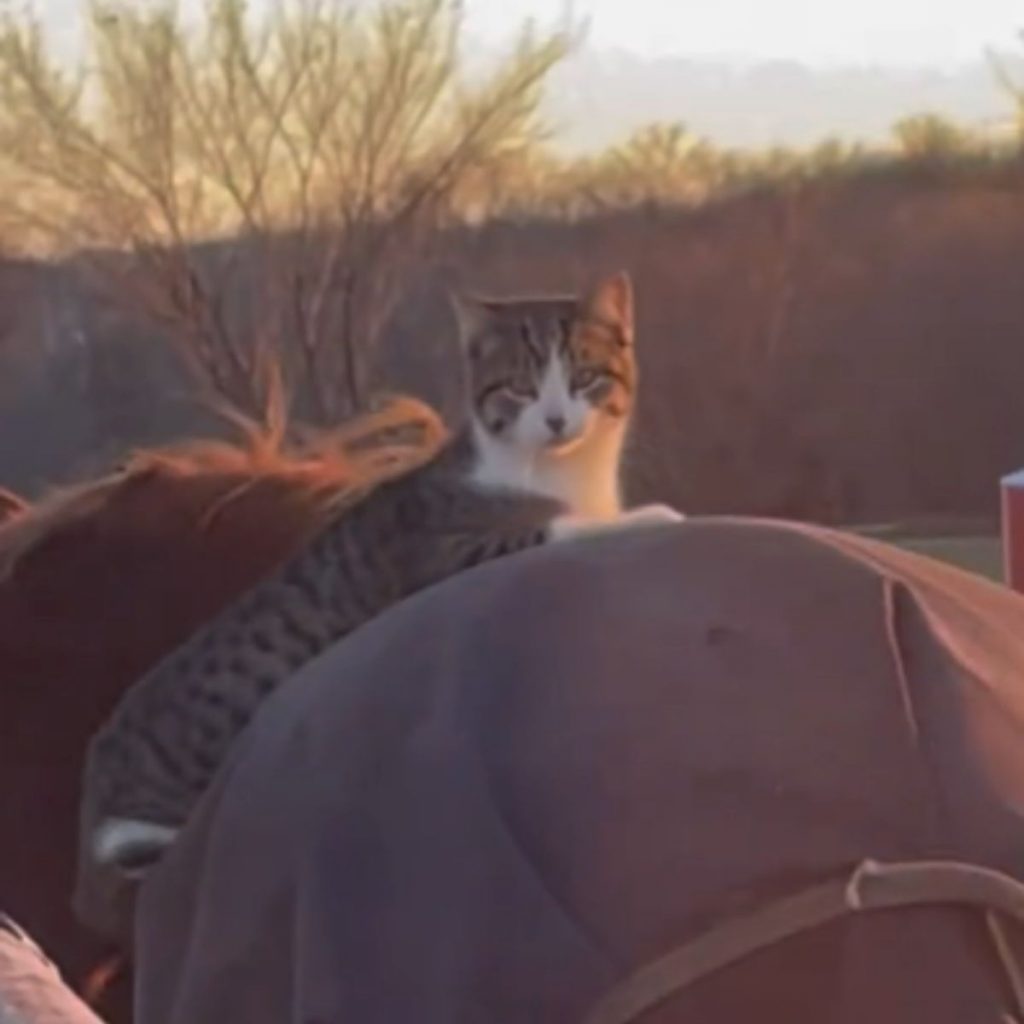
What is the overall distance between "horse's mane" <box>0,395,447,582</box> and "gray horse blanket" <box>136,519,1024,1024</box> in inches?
52.7

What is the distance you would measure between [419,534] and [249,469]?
1.88 feet

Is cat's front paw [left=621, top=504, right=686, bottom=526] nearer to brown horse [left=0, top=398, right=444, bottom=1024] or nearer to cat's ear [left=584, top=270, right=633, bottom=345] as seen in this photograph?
brown horse [left=0, top=398, right=444, bottom=1024]

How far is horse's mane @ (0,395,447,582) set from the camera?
2.81m

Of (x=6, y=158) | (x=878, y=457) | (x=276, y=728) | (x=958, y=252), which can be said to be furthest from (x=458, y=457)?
(x=958, y=252)

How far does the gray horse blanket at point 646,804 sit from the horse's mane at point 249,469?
134 centimetres

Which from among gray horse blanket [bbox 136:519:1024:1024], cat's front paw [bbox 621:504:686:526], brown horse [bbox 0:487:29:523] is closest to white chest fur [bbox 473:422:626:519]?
brown horse [bbox 0:487:29:523]

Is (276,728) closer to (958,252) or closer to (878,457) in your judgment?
(878,457)

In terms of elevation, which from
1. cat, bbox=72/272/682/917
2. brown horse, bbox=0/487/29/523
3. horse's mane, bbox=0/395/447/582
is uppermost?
horse's mane, bbox=0/395/447/582

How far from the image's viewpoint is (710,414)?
2300cm

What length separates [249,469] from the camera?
290 centimetres

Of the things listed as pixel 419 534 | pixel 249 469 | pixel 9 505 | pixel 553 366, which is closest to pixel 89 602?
pixel 249 469

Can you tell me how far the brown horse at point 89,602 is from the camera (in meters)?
2.72

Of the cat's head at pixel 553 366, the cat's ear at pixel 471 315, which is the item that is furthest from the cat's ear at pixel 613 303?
the cat's ear at pixel 471 315

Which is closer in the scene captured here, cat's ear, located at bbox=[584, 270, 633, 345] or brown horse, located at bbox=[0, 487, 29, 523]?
brown horse, located at bbox=[0, 487, 29, 523]
